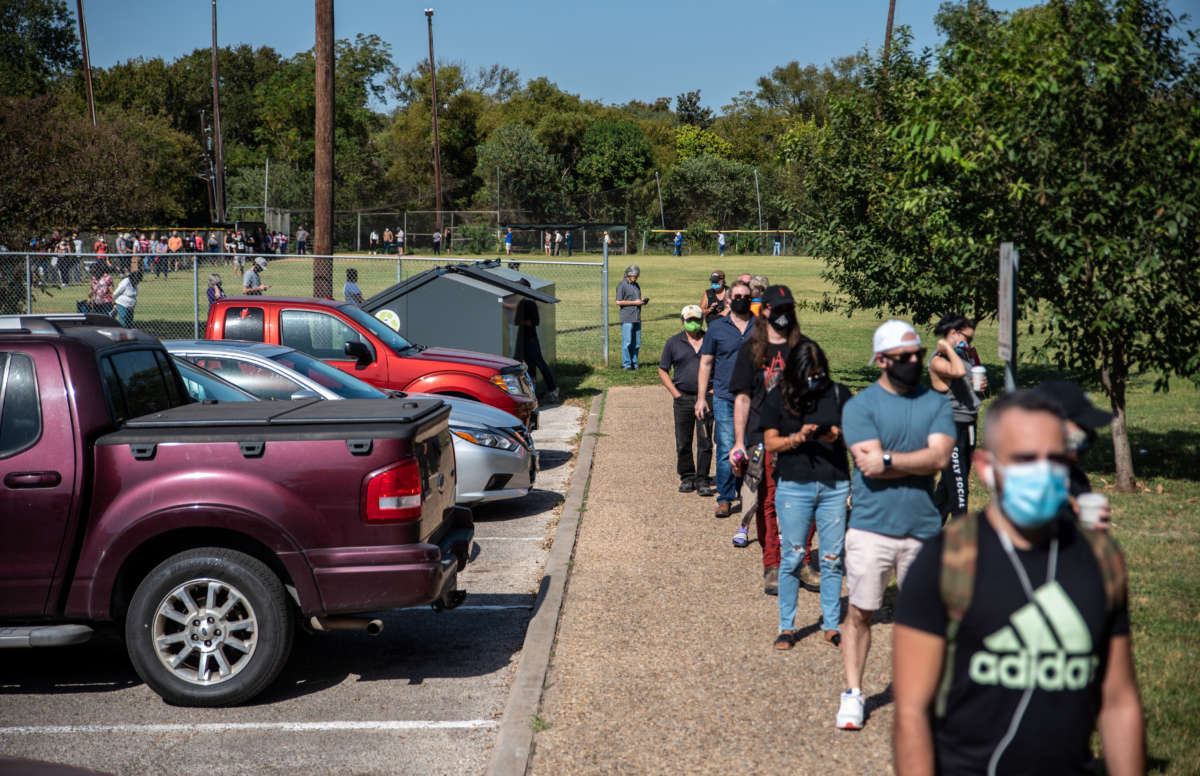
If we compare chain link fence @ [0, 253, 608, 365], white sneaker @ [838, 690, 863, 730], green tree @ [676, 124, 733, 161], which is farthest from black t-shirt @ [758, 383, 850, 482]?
green tree @ [676, 124, 733, 161]

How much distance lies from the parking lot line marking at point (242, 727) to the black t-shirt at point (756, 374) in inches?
106

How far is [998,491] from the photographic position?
2.54m

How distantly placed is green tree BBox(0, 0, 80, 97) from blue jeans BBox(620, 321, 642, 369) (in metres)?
74.3

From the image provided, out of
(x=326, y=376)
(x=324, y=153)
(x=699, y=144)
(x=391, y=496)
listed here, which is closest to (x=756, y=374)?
(x=391, y=496)

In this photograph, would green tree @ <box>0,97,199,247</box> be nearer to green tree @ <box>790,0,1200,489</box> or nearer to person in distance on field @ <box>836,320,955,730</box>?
green tree @ <box>790,0,1200,489</box>

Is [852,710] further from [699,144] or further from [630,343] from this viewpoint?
[699,144]

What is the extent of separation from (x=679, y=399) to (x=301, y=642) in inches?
182

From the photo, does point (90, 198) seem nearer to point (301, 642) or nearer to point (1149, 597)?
point (301, 642)

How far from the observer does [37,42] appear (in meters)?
92.3

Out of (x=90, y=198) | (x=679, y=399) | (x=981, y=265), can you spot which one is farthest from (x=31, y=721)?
(x=90, y=198)

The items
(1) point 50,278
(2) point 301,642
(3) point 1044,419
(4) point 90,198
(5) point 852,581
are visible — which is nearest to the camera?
(3) point 1044,419

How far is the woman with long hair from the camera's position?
6.06m

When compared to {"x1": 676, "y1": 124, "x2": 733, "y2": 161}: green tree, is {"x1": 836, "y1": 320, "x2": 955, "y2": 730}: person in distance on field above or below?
below

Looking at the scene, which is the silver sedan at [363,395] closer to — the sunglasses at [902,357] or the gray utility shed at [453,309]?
the sunglasses at [902,357]
